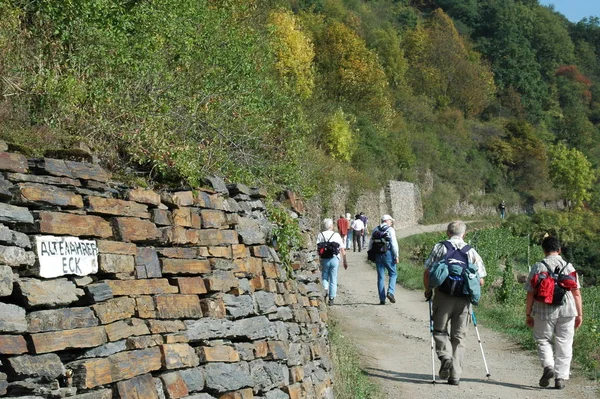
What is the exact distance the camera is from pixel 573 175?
75.2 meters

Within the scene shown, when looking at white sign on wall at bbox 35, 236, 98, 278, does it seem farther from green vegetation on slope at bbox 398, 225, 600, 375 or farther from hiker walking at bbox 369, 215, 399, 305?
hiker walking at bbox 369, 215, 399, 305

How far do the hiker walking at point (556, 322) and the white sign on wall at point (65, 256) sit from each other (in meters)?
5.95

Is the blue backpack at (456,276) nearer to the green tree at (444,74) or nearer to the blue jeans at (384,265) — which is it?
the blue jeans at (384,265)

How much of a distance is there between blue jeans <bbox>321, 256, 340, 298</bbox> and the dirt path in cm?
39

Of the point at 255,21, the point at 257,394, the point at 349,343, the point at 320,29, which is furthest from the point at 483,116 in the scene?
the point at 257,394

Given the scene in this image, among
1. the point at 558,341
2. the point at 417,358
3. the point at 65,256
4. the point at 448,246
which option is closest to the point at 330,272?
the point at 417,358

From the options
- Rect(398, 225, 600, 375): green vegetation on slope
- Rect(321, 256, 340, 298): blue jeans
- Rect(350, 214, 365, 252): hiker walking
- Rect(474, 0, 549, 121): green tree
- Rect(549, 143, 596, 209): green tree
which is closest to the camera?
Rect(398, 225, 600, 375): green vegetation on slope

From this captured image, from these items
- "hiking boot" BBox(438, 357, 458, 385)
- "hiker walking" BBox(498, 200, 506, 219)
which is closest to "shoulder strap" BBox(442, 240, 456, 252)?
"hiking boot" BBox(438, 357, 458, 385)

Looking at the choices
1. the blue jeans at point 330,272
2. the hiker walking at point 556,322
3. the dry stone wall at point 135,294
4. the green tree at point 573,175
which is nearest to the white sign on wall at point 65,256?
the dry stone wall at point 135,294

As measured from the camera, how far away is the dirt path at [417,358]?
10.4 metres

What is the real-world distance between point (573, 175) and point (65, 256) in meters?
73.4

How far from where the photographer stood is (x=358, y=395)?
980 cm

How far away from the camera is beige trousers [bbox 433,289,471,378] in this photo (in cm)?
1038

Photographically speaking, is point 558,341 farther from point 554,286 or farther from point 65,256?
point 65,256
